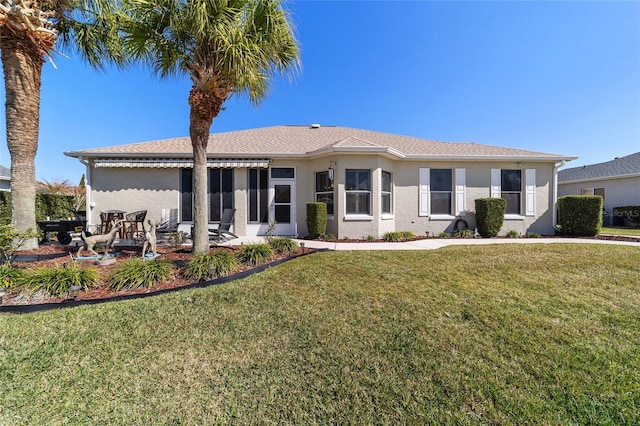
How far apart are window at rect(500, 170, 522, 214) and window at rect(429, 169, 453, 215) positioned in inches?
100

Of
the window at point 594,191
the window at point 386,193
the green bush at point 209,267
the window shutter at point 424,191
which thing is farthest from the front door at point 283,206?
the window at point 594,191

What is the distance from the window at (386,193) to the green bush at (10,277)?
10.3m

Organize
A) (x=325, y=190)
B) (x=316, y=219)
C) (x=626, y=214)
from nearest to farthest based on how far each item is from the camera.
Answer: (x=316, y=219)
(x=325, y=190)
(x=626, y=214)

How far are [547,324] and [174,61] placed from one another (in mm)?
9020

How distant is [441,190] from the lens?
37.5 ft

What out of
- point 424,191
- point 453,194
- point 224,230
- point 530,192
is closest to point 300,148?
point 224,230

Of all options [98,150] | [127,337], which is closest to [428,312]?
[127,337]

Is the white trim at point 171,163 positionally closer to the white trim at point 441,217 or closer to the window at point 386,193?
the window at point 386,193

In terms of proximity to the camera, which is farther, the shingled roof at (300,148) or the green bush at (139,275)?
the shingled roof at (300,148)

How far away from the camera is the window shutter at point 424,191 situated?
1121 cm

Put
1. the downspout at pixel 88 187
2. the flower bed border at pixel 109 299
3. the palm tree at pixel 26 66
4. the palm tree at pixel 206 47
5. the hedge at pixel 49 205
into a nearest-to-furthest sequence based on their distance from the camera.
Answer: the flower bed border at pixel 109 299, the palm tree at pixel 206 47, the palm tree at pixel 26 66, the downspout at pixel 88 187, the hedge at pixel 49 205

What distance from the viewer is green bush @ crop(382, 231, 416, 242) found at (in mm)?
9891

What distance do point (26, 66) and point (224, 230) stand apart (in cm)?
692

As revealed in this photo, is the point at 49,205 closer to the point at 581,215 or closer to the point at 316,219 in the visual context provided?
the point at 316,219
